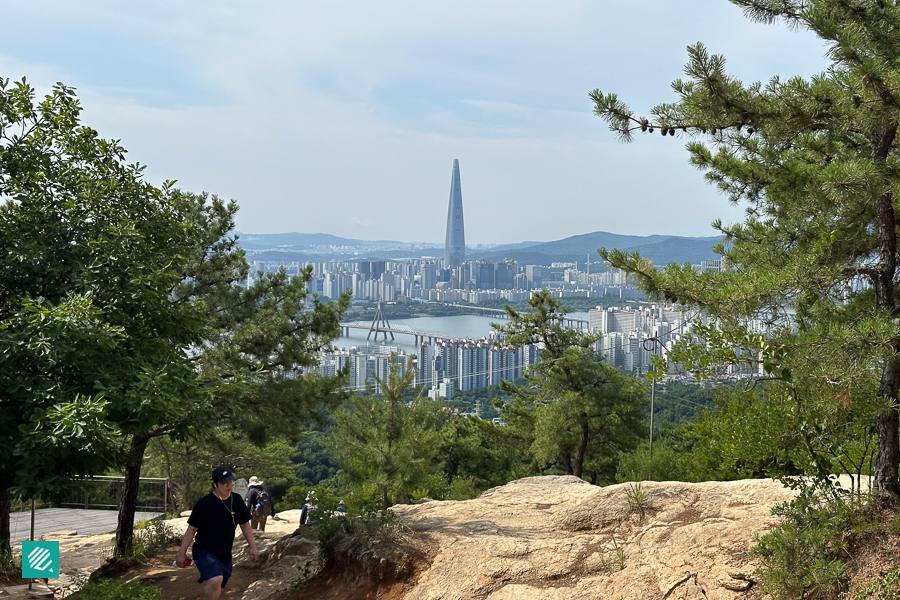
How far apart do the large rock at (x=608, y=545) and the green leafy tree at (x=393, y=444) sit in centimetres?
544

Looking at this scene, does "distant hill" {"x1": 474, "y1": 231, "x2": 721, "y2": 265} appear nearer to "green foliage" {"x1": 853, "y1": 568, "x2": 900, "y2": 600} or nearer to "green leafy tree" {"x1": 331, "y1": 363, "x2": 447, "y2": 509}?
"green leafy tree" {"x1": 331, "y1": 363, "x2": 447, "y2": 509}

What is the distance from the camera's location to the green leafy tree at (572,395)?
18922 mm

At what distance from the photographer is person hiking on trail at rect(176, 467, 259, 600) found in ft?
15.3

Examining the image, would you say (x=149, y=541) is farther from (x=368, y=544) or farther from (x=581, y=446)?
(x=581, y=446)

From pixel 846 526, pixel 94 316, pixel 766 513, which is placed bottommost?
pixel 766 513

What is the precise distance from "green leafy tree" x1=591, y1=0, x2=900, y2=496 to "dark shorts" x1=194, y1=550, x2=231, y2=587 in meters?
3.67

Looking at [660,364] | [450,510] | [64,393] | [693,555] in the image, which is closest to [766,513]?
[693,555]

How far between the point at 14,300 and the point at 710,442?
33.3 feet

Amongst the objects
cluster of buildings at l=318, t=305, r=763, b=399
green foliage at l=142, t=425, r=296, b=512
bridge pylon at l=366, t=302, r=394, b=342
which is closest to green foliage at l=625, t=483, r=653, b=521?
green foliage at l=142, t=425, r=296, b=512

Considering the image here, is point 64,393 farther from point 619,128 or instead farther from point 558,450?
point 558,450

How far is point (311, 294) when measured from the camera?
455 inches

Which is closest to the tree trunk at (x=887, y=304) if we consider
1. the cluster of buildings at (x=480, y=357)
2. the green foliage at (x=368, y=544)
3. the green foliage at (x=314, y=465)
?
the green foliage at (x=368, y=544)

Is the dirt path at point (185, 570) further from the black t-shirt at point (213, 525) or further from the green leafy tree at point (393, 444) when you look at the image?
the green leafy tree at point (393, 444)

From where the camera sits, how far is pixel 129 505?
29.9 ft
